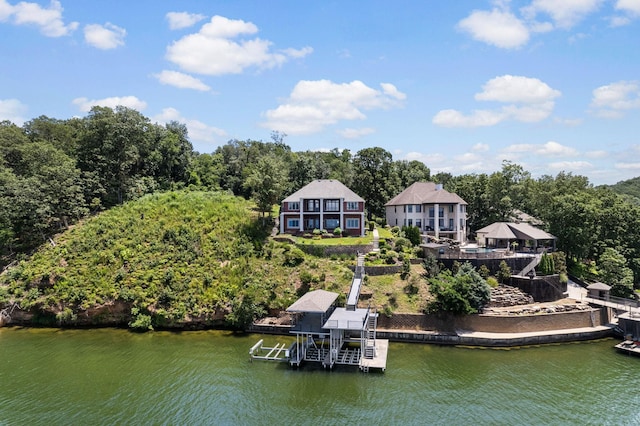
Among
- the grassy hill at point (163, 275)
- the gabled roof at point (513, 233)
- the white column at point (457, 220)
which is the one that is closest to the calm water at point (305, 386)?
the grassy hill at point (163, 275)

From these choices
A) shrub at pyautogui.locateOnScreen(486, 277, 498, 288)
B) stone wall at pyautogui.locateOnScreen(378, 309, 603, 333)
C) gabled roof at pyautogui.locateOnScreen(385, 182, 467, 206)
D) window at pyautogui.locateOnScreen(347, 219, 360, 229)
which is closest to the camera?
stone wall at pyautogui.locateOnScreen(378, 309, 603, 333)

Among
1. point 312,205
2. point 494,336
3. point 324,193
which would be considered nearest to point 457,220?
point 324,193

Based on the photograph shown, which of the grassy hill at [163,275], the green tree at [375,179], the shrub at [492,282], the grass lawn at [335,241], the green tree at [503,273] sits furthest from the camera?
the green tree at [375,179]

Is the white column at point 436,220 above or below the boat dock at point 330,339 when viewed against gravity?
above

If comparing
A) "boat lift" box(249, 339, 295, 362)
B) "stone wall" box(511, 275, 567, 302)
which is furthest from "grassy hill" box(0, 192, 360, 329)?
"stone wall" box(511, 275, 567, 302)

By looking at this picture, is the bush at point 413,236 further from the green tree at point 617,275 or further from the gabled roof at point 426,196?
the green tree at point 617,275

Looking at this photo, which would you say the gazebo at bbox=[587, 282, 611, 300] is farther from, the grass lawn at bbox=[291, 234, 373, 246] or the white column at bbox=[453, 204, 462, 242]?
the grass lawn at bbox=[291, 234, 373, 246]

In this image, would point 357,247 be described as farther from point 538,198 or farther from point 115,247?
point 538,198
